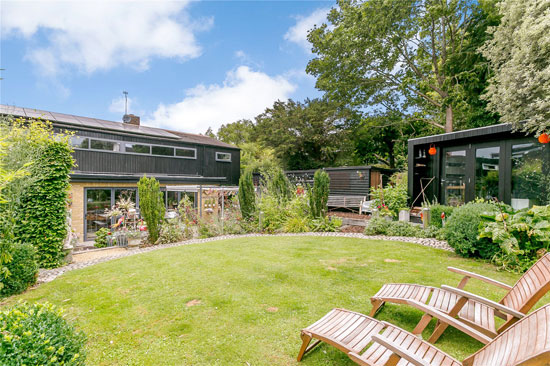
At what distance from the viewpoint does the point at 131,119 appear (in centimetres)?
1748

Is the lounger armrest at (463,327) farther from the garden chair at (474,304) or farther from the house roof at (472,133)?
the house roof at (472,133)

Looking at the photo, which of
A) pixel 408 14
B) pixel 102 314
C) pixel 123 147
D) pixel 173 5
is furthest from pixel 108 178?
pixel 408 14

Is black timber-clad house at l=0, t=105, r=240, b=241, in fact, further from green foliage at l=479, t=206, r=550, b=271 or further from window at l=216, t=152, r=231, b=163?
green foliage at l=479, t=206, r=550, b=271

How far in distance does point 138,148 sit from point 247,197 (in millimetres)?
8636

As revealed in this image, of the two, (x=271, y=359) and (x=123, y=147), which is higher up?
(x=123, y=147)

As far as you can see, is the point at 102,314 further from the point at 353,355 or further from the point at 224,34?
the point at 224,34

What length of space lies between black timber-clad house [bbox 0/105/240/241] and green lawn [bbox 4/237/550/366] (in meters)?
7.87

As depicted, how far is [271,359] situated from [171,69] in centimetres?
1935

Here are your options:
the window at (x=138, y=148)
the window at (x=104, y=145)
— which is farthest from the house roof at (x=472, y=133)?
the window at (x=104, y=145)

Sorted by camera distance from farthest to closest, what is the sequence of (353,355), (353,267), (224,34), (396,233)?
(224,34), (396,233), (353,267), (353,355)

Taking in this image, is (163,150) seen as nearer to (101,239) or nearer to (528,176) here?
(101,239)

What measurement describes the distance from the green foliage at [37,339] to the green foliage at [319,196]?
7.81 meters

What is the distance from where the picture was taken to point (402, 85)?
14.4 metres

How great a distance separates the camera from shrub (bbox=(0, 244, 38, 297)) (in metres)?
3.90
